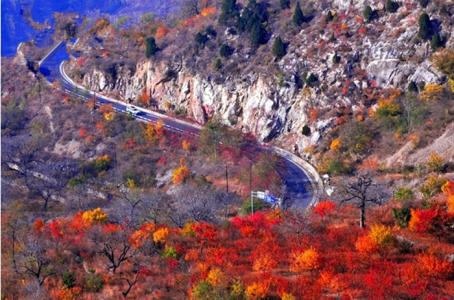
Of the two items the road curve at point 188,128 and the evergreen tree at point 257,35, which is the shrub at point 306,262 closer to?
the road curve at point 188,128

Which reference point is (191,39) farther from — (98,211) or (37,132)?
(98,211)

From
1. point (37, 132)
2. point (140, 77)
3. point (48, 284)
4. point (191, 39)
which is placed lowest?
point (48, 284)

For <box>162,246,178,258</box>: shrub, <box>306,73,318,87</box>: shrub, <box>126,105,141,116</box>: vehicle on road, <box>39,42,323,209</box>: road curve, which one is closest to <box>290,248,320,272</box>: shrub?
<box>162,246,178,258</box>: shrub

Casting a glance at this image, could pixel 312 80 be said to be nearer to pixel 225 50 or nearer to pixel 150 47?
pixel 225 50

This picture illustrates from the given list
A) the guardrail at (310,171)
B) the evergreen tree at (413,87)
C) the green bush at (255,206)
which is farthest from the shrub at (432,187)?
the evergreen tree at (413,87)

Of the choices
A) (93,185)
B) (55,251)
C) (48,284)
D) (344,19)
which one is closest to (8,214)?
(93,185)

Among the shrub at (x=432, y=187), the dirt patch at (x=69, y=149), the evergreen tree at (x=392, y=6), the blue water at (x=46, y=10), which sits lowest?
the shrub at (x=432, y=187)
